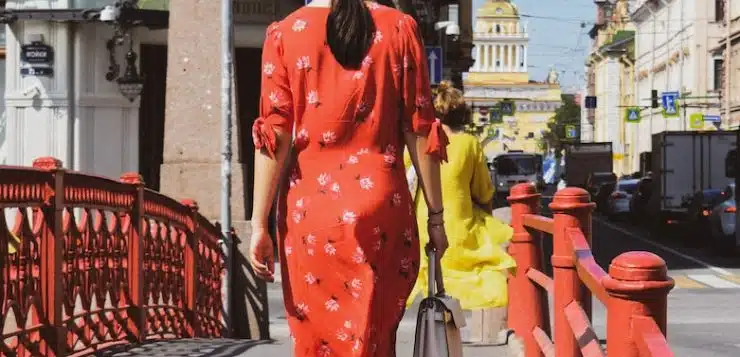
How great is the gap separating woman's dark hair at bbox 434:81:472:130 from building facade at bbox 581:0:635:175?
94.6 metres

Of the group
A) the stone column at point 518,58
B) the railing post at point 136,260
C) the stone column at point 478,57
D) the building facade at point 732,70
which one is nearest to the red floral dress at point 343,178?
the railing post at point 136,260

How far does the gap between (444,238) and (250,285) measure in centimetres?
702

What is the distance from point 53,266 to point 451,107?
255 centimetres

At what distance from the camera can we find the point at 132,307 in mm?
9227

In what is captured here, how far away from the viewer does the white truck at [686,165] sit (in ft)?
115

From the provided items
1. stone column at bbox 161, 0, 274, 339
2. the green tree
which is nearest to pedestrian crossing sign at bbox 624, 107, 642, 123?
the green tree

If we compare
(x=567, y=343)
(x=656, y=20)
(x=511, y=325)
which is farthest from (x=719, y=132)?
(x=656, y=20)

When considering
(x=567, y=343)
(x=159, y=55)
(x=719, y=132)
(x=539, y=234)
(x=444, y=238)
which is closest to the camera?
(x=444, y=238)

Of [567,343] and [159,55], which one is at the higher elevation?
[159,55]

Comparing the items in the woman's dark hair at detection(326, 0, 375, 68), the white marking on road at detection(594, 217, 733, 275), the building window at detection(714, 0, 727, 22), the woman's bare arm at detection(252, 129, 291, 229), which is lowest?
the white marking on road at detection(594, 217, 733, 275)

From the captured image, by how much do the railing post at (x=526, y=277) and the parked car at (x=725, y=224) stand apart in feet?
60.4

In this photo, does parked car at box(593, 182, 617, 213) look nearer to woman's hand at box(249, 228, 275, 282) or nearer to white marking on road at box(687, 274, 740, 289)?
white marking on road at box(687, 274, 740, 289)

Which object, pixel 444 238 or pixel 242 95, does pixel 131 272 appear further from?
pixel 242 95

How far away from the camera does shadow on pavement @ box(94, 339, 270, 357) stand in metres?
8.75
